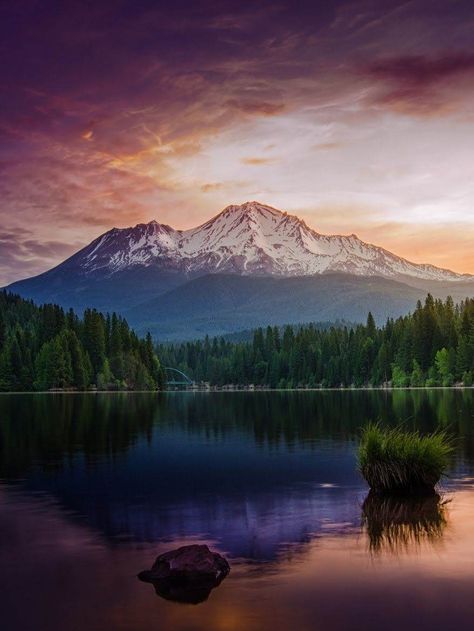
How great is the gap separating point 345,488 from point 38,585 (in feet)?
62.7

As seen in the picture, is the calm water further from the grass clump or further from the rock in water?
the grass clump

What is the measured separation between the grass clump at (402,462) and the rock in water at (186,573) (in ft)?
43.8

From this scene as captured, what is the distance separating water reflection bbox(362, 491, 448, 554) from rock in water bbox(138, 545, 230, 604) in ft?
19.2

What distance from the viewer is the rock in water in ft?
65.7

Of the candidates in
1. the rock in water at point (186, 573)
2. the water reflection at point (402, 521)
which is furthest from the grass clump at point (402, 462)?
the rock in water at point (186, 573)

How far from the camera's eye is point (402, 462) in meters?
33.4

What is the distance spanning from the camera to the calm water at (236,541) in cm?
1842

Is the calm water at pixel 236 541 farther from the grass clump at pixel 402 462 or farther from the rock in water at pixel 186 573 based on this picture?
the grass clump at pixel 402 462

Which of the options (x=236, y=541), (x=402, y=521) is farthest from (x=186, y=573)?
(x=402, y=521)

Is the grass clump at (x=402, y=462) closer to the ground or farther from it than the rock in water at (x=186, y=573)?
farther from it

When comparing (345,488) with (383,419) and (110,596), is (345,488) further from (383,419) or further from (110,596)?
(383,419)

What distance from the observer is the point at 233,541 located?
1020 inches

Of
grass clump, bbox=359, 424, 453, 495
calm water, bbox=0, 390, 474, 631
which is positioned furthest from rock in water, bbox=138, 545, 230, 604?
grass clump, bbox=359, 424, 453, 495

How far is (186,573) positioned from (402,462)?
15246 millimetres
